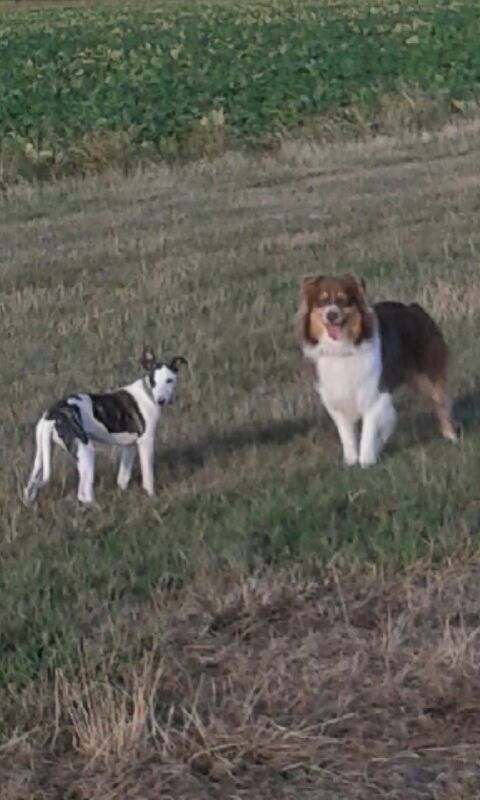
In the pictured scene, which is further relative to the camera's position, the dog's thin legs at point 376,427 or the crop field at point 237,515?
the dog's thin legs at point 376,427

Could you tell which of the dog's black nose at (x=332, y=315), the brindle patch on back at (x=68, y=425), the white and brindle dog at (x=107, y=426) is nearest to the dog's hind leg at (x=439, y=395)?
the dog's black nose at (x=332, y=315)

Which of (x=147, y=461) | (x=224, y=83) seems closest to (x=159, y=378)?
(x=147, y=461)

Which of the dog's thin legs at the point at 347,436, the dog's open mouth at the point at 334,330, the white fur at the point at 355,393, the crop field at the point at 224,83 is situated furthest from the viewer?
the crop field at the point at 224,83

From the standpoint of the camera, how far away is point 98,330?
11938mm

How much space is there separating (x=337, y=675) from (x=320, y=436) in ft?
11.5

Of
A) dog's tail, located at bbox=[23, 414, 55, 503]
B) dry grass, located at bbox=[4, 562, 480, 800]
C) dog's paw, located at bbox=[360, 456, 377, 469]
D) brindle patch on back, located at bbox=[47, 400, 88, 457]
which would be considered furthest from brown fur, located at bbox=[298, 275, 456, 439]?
dry grass, located at bbox=[4, 562, 480, 800]

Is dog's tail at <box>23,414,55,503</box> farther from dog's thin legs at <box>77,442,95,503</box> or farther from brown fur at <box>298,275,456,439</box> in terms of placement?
brown fur at <box>298,275,456,439</box>

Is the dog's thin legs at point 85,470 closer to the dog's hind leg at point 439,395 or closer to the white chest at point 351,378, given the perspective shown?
the white chest at point 351,378

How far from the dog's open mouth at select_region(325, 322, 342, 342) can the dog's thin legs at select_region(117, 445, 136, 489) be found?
39.7 inches

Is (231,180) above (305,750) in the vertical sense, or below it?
above

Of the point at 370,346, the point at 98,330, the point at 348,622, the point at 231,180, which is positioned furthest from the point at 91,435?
the point at 231,180

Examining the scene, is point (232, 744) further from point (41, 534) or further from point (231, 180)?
point (231, 180)

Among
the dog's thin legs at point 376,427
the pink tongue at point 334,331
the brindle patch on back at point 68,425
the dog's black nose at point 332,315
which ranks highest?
the dog's black nose at point 332,315

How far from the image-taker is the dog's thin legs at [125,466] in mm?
8070
